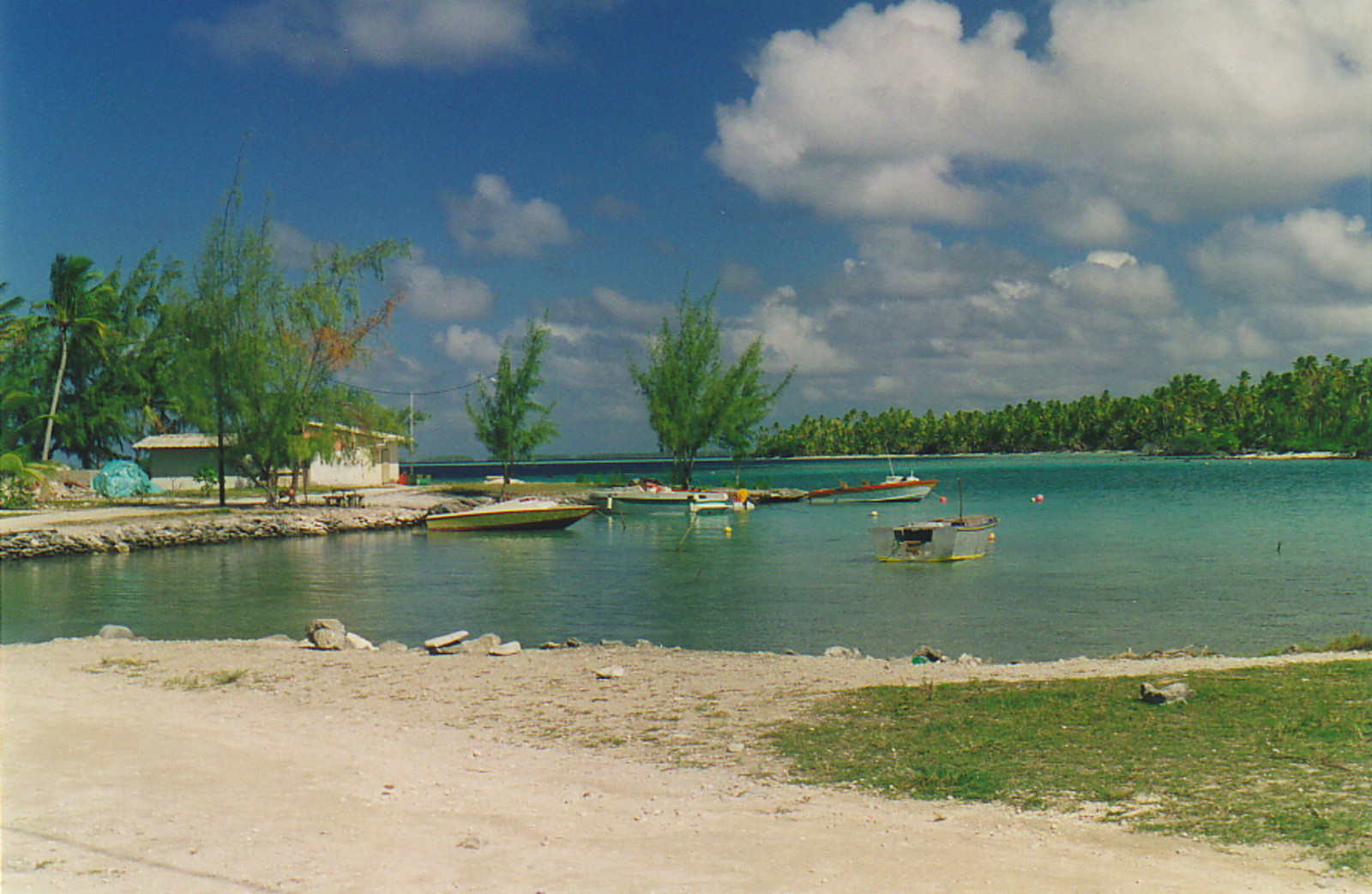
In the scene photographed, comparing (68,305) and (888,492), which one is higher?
(68,305)

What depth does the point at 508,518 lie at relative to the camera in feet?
160

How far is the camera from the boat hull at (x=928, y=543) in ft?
104

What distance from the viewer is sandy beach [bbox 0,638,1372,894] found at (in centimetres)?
584

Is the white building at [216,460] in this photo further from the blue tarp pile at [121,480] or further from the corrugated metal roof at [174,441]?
the blue tarp pile at [121,480]

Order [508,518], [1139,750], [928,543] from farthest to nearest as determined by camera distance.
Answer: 1. [508,518]
2. [928,543]
3. [1139,750]

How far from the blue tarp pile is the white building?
3.44 meters

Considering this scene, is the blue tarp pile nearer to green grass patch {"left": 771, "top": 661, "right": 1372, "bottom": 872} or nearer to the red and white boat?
the red and white boat

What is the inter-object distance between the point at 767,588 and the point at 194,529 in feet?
83.8

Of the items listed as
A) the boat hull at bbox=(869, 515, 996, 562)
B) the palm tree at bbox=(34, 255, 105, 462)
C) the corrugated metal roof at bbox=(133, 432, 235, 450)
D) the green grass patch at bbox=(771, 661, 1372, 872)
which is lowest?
the boat hull at bbox=(869, 515, 996, 562)

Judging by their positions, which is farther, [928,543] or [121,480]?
[121,480]

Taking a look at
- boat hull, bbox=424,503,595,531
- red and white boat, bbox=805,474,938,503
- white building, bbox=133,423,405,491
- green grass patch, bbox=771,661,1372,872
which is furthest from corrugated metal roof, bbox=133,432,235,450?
green grass patch, bbox=771,661,1372,872

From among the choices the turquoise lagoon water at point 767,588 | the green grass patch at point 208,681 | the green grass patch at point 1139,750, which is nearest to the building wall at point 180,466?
the turquoise lagoon water at point 767,588

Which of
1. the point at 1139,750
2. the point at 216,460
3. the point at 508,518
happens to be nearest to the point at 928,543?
the point at 508,518

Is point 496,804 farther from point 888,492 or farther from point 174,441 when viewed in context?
point 888,492
